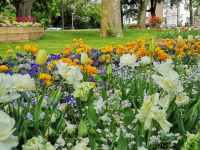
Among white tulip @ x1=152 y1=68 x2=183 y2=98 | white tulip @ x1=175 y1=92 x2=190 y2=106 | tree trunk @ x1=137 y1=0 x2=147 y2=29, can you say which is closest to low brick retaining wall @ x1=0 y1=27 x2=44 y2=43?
white tulip @ x1=175 y1=92 x2=190 y2=106

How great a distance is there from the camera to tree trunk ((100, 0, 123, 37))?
13.1m

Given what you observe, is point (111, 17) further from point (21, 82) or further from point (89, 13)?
point (89, 13)

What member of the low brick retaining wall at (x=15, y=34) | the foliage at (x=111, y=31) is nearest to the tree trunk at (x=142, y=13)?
the foliage at (x=111, y=31)

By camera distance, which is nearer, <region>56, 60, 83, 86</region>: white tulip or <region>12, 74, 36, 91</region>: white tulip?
<region>12, 74, 36, 91</region>: white tulip

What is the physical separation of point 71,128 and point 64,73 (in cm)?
33

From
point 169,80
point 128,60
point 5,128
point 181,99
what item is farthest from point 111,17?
point 5,128

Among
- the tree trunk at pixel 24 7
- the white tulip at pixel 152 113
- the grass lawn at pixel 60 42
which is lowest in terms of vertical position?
the white tulip at pixel 152 113

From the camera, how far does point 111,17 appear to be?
13.3 meters

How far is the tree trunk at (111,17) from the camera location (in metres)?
13.1

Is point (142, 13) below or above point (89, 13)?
below

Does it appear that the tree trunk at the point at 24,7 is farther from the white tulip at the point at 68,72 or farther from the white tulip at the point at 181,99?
the white tulip at the point at 181,99

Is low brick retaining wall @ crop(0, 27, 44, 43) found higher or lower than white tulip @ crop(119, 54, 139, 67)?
higher

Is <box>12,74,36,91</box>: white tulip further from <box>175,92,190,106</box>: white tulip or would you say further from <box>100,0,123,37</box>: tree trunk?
<box>100,0,123,37</box>: tree trunk

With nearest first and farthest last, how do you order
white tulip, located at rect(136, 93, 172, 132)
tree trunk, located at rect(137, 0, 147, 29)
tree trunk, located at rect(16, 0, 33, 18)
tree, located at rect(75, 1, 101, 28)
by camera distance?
white tulip, located at rect(136, 93, 172, 132)
tree trunk, located at rect(16, 0, 33, 18)
tree trunk, located at rect(137, 0, 147, 29)
tree, located at rect(75, 1, 101, 28)
